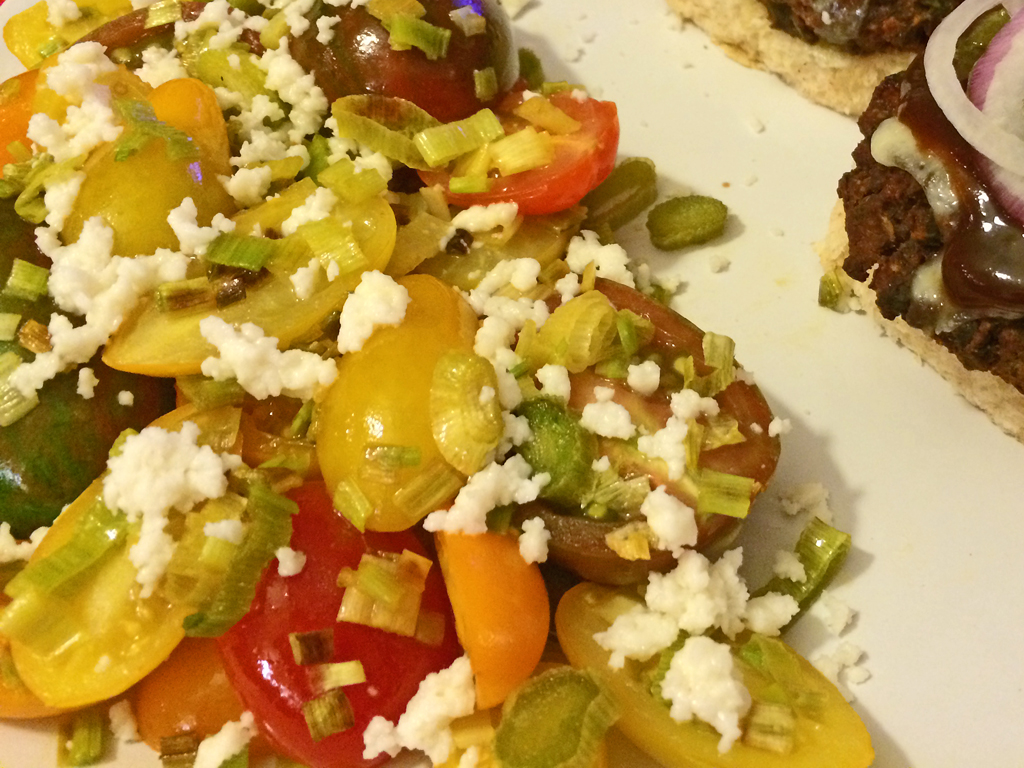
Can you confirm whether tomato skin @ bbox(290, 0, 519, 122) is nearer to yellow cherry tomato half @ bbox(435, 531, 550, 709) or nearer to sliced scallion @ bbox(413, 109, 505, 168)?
sliced scallion @ bbox(413, 109, 505, 168)

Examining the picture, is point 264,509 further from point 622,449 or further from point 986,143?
point 986,143

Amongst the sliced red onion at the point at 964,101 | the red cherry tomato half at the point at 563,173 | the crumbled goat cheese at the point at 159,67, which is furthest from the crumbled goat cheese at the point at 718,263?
the crumbled goat cheese at the point at 159,67

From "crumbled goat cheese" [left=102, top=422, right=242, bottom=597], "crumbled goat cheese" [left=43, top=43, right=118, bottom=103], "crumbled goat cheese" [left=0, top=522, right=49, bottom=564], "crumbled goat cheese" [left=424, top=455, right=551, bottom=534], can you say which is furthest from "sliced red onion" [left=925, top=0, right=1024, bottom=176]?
"crumbled goat cheese" [left=0, top=522, right=49, bottom=564]

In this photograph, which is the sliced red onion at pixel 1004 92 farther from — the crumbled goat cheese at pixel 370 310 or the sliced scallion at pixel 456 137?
the crumbled goat cheese at pixel 370 310

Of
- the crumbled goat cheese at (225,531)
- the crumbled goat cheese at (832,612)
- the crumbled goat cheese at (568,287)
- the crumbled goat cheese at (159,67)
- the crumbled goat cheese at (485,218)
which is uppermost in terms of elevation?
the crumbled goat cheese at (159,67)

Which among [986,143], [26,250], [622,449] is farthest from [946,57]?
[26,250]

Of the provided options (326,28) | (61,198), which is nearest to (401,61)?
(326,28)

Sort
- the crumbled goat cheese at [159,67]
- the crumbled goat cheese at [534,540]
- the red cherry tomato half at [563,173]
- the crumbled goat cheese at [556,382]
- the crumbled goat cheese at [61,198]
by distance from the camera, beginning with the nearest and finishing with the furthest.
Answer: the crumbled goat cheese at [534,540] → the crumbled goat cheese at [556,382] → the crumbled goat cheese at [61,198] → the red cherry tomato half at [563,173] → the crumbled goat cheese at [159,67]
